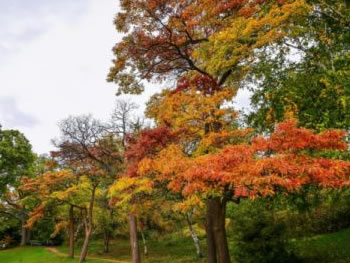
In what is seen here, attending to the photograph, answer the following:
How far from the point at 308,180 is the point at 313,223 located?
13939 mm

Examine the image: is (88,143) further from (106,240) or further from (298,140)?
(298,140)

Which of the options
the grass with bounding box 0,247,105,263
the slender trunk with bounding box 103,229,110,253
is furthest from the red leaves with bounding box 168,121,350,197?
the slender trunk with bounding box 103,229,110,253

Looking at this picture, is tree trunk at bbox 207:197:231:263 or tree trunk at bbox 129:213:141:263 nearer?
tree trunk at bbox 207:197:231:263

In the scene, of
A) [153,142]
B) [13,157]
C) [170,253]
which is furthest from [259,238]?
[13,157]

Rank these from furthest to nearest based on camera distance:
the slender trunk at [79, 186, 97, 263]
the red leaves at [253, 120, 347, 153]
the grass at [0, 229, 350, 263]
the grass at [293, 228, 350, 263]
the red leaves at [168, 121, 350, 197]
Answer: the slender trunk at [79, 186, 97, 263] → the grass at [0, 229, 350, 263] → the grass at [293, 228, 350, 263] → the red leaves at [253, 120, 347, 153] → the red leaves at [168, 121, 350, 197]

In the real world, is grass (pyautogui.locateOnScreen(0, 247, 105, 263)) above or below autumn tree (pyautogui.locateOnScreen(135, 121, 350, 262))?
below

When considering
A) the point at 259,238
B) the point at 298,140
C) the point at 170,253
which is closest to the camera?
the point at 298,140

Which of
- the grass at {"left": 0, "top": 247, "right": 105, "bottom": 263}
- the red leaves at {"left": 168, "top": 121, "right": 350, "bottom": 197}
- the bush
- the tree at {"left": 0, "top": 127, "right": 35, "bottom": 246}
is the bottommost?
the grass at {"left": 0, "top": 247, "right": 105, "bottom": 263}

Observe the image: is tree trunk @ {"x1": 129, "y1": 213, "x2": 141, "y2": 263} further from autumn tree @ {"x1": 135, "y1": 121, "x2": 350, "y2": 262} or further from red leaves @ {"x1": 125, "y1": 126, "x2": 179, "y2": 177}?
autumn tree @ {"x1": 135, "y1": 121, "x2": 350, "y2": 262}

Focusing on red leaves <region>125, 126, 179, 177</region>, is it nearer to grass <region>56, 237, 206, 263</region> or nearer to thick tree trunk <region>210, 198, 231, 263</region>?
thick tree trunk <region>210, 198, 231, 263</region>

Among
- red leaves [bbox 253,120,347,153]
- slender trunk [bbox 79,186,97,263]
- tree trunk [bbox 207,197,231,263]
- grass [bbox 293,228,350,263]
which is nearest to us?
red leaves [bbox 253,120,347,153]

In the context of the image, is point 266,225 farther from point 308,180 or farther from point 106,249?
point 106,249

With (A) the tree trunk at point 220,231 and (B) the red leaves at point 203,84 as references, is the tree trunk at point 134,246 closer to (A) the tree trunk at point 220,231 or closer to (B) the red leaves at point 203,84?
(A) the tree trunk at point 220,231

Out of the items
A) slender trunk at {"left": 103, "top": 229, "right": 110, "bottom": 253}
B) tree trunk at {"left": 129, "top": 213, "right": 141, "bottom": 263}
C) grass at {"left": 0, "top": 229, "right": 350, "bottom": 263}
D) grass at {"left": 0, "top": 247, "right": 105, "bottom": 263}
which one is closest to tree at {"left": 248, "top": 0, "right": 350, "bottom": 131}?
grass at {"left": 0, "top": 229, "right": 350, "bottom": 263}
